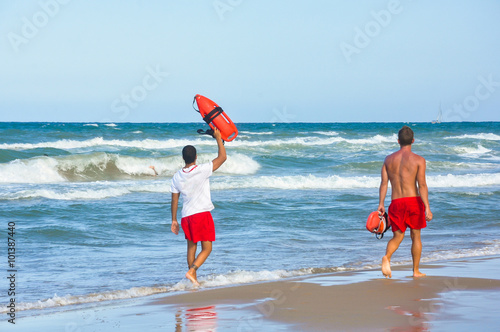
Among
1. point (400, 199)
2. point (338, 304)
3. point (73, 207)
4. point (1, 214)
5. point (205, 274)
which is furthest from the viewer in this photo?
point (73, 207)

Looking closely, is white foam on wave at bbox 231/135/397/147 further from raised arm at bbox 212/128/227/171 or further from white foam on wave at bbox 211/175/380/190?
raised arm at bbox 212/128/227/171

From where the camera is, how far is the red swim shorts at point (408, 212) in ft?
20.0

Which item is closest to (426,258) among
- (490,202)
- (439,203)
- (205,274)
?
(205,274)

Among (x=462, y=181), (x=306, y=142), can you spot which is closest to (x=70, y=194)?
(x=462, y=181)

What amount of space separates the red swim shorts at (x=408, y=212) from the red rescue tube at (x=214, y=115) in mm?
1827

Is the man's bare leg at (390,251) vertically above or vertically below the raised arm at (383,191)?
below

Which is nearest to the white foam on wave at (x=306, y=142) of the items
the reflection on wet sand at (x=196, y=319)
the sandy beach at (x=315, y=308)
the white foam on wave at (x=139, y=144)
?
the white foam on wave at (x=139, y=144)

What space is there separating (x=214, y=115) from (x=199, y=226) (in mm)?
1139

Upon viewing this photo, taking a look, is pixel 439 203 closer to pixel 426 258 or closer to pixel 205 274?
pixel 426 258

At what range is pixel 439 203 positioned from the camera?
45.5 feet

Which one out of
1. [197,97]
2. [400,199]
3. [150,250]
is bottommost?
[150,250]

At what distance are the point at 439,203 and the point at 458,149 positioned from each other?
23971mm

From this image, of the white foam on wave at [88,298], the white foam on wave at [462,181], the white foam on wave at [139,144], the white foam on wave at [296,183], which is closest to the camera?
the white foam on wave at [88,298]

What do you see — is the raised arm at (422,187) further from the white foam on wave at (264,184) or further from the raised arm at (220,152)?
the white foam on wave at (264,184)
